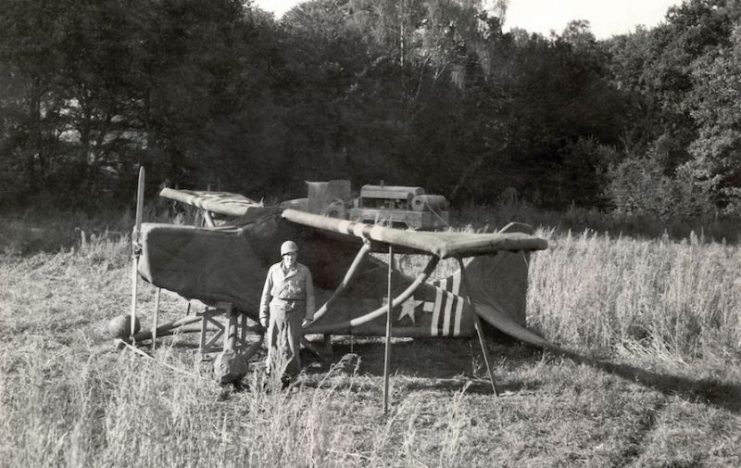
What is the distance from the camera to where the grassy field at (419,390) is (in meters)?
3.87

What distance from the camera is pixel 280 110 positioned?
26672 millimetres

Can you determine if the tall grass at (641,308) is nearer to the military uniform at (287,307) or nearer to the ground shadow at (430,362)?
the ground shadow at (430,362)

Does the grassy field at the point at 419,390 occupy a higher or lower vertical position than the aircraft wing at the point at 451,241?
lower

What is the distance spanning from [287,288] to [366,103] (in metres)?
24.4

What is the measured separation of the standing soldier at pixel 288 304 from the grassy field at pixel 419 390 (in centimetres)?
40

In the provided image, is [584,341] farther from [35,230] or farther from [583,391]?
[35,230]

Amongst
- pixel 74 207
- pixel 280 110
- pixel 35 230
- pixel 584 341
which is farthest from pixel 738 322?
pixel 280 110

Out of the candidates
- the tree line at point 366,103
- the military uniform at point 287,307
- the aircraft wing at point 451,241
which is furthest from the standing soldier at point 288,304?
the tree line at point 366,103

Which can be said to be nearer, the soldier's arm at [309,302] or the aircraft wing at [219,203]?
the soldier's arm at [309,302]

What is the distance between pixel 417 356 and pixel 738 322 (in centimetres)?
436

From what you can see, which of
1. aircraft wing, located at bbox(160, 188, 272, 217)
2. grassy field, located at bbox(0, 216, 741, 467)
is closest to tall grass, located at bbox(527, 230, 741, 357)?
grassy field, located at bbox(0, 216, 741, 467)

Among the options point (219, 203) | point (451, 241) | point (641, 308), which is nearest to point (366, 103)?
point (219, 203)

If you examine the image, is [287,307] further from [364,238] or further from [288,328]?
[364,238]

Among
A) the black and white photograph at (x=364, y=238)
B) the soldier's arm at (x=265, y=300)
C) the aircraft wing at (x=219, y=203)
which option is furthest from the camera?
the aircraft wing at (x=219, y=203)
